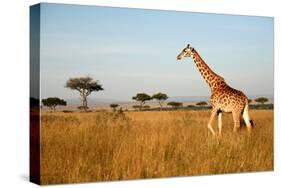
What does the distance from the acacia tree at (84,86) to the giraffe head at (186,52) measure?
1517mm

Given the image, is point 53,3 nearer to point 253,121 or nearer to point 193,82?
point 193,82

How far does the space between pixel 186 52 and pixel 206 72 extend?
505 mm

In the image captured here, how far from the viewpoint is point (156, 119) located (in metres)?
12.0

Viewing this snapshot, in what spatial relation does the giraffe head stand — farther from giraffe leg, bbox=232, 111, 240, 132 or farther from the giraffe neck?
giraffe leg, bbox=232, 111, 240, 132

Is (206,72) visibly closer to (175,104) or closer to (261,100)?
(175,104)

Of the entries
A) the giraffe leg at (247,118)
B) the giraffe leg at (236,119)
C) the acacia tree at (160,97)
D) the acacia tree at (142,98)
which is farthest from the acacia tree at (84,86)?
the giraffe leg at (247,118)

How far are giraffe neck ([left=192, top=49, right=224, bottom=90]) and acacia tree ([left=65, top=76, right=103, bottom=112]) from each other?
6.02 feet

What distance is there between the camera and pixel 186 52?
12.3 metres

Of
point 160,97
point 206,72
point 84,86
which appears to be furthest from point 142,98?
point 206,72

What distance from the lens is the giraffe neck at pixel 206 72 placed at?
40.7 ft

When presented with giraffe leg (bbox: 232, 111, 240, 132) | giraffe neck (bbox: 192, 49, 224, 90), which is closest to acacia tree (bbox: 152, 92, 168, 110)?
giraffe neck (bbox: 192, 49, 224, 90)

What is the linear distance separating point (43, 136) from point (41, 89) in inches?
26.4

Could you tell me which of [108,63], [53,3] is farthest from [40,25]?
[108,63]

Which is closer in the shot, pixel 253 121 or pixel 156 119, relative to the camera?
pixel 156 119
